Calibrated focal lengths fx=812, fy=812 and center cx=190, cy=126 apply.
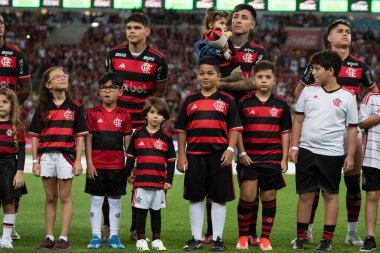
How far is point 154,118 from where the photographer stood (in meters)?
8.43

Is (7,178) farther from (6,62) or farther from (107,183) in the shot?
(6,62)

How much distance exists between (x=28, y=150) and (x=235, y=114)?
1531 centimetres

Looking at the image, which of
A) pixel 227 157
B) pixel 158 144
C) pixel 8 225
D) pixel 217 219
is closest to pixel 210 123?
pixel 227 157

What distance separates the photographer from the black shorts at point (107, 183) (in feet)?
28.1

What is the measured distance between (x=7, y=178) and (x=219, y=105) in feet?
7.57

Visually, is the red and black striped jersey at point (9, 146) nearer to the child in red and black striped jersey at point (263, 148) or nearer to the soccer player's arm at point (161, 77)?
the soccer player's arm at point (161, 77)

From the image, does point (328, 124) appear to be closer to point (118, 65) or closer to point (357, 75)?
point (357, 75)

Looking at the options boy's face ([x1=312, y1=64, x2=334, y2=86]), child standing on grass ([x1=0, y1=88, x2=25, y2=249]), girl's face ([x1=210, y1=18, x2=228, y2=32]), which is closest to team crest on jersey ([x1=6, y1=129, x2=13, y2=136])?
child standing on grass ([x1=0, y1=88, x2=25, y2=249])

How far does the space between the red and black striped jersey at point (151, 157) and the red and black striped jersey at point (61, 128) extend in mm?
551

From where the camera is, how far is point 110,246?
8.45 metres

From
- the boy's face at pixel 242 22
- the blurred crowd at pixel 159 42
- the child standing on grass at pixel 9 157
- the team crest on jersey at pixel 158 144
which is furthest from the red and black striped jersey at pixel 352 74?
the blurred crowd at pixel 159 42

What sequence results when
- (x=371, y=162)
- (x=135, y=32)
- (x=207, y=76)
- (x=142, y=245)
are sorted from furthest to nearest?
(x=135, y=32) → (x=371, y=162) → (x=207, y=76) → (x=142, y=245)

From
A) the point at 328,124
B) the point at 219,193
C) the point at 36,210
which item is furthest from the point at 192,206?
the point at 36,210

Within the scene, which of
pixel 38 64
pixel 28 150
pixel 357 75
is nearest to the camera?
pixel 357 75
